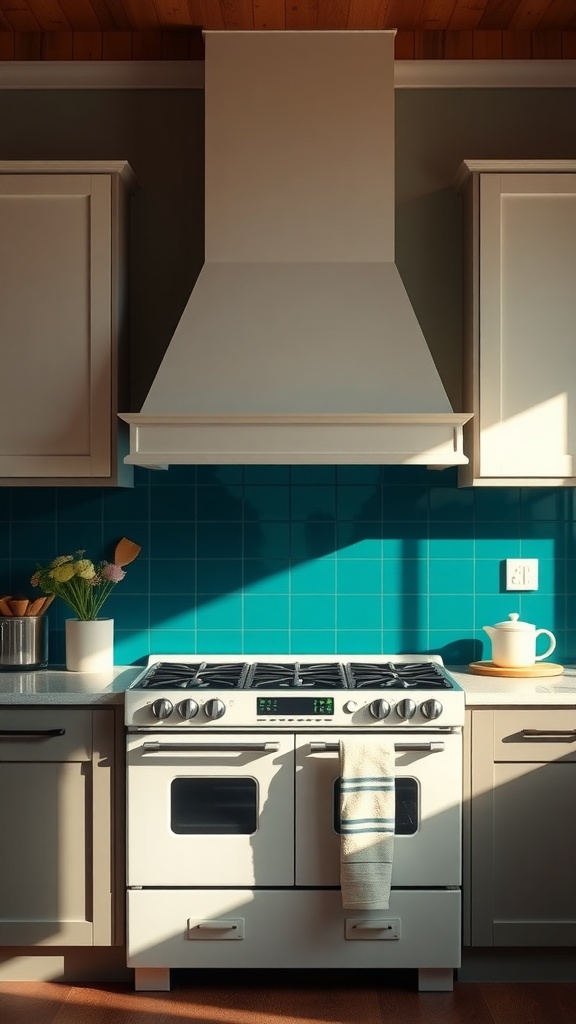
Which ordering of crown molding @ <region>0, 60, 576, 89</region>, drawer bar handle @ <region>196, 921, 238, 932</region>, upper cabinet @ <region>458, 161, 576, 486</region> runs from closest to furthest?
1. drawer bar handle @ <region>196, 921, 238, 932</region>
2. upper cabinet @ <region>458, 161, 576, 486</region>
3. crown molding @ <region>0, 60, 576, 89</region>

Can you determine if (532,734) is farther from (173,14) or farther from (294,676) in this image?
(173,14)

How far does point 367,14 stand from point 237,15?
0.41m

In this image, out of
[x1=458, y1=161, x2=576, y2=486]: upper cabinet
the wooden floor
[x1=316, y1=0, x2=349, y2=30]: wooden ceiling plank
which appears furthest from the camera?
A: [x1=316, y1=0, x2=349, y2=30]: wooden ceiling plank

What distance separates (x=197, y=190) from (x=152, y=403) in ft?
2.96

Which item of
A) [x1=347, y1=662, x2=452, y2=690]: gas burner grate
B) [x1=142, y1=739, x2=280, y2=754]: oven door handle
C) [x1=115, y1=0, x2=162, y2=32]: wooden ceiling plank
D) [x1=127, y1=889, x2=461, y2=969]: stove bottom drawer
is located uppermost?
[x1=115, y1=0, x2=162, y2=32]: wooden ceiling plank

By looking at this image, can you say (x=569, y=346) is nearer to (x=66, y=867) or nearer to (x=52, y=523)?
(x=52, y=523)

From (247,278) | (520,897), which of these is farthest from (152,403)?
(520,897)

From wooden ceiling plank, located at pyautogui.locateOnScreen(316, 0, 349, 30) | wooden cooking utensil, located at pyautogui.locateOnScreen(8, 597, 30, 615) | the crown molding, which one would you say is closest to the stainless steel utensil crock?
wooden cooking utensil, located at pyautogui.locateOnScreen(8, 597, 30, 615)

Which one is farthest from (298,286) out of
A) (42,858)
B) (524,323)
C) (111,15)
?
(42,858)

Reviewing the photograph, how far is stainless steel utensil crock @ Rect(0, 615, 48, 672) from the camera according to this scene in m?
3.27

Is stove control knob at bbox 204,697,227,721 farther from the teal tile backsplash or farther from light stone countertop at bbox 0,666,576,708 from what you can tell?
the teal tile backsplash

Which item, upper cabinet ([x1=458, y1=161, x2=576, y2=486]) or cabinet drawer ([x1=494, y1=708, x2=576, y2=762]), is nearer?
cabinet drawer ([x1=494, y1=708, x2=576, y2=762])

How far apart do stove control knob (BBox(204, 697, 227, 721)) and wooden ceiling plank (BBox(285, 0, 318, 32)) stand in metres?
2.09

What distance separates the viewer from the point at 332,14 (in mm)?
3299
